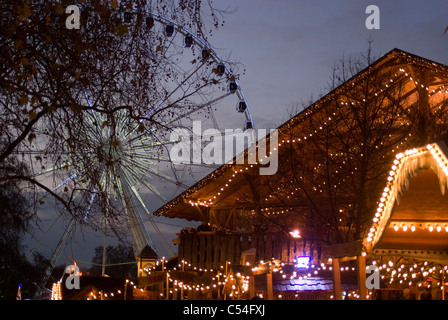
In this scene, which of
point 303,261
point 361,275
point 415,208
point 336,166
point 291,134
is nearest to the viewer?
point 415,208

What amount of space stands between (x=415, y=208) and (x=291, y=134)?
29.1 feet

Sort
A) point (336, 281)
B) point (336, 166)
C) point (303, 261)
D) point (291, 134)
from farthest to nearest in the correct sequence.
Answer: point (291, 134), point (336, 166), point (303, 261), point (336, 281)

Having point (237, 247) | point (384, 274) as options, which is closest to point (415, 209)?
point (384, 274)

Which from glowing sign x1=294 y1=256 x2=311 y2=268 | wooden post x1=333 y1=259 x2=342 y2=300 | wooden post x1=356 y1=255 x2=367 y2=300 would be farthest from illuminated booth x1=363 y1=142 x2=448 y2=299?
glowing sign x1=294 y1=256 x2=311 y2=268

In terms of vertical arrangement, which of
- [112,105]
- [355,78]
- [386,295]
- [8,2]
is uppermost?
[355,78]

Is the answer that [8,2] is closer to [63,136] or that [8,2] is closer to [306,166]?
[63,136]

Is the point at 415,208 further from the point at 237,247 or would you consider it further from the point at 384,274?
the point at 237,247

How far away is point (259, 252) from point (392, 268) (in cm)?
463

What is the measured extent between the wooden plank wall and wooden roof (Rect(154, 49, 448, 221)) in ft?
3.58

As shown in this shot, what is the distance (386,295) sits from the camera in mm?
15008

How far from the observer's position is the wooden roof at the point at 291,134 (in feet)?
56.3

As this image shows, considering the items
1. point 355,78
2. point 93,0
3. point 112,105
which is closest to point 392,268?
point 355,78

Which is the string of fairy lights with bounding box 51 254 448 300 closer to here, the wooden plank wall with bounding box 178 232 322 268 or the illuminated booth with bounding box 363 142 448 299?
the wooden plank wall with bounding box 178 232 322 268

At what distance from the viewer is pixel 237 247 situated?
21.1 meters
